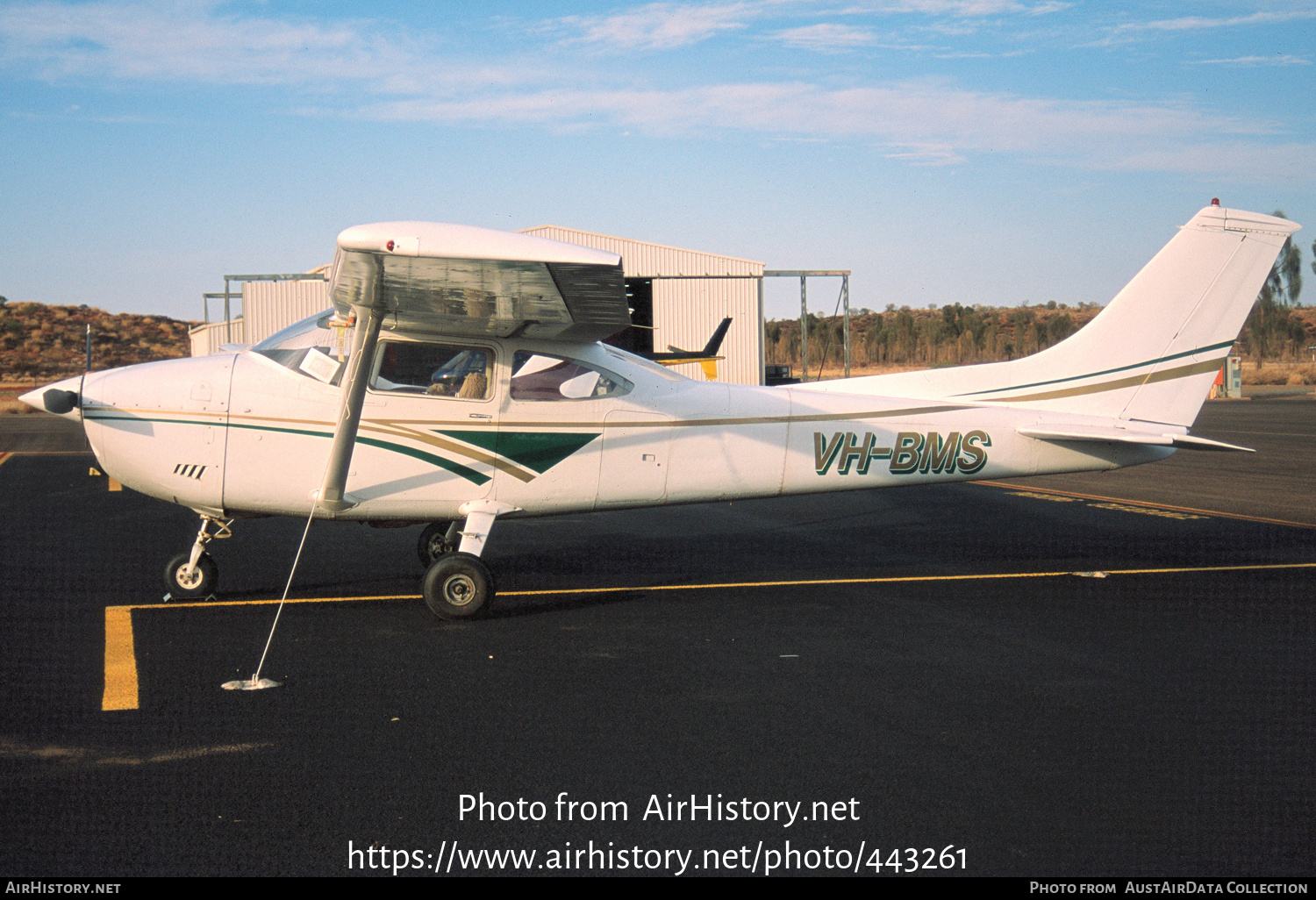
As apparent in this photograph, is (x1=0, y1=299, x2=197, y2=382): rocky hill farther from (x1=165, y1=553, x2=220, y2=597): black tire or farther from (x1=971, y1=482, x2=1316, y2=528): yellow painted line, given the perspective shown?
(x1=165, y1=553, x2=220, y2=597): black tire

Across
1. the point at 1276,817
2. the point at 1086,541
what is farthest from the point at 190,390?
the point at 1086,541

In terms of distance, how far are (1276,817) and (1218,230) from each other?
19.5ft

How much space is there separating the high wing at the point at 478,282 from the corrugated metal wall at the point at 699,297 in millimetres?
22055

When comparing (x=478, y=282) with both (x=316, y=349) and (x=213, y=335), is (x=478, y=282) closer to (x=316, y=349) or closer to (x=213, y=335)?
(x=316, y=349)

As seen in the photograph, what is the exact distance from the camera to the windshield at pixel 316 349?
23.5 feet

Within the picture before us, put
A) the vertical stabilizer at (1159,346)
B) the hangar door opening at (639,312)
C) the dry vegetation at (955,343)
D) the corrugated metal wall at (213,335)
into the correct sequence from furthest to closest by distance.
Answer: the dry vegetation at (955,343)
the corrugated metal wall at (213,335)
the hangar door opening at (639,312)
the vertical stabilizer at (1159,346)

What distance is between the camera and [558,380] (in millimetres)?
7480

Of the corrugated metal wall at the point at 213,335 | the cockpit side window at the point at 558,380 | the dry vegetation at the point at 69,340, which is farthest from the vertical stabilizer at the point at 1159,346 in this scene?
the dry vegetation at the point at 69,340

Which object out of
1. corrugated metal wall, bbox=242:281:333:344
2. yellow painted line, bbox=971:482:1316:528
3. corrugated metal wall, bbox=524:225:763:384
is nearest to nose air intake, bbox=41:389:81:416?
yellow painted line, bbox=971:482:1316:528

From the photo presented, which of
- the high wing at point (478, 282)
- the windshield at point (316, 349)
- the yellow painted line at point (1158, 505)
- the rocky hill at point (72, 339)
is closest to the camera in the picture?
the high wing at point (478, 282)

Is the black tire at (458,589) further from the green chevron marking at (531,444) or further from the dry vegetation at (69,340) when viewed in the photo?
the dry vegetation at (69,340)

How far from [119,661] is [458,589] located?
6.54ft
